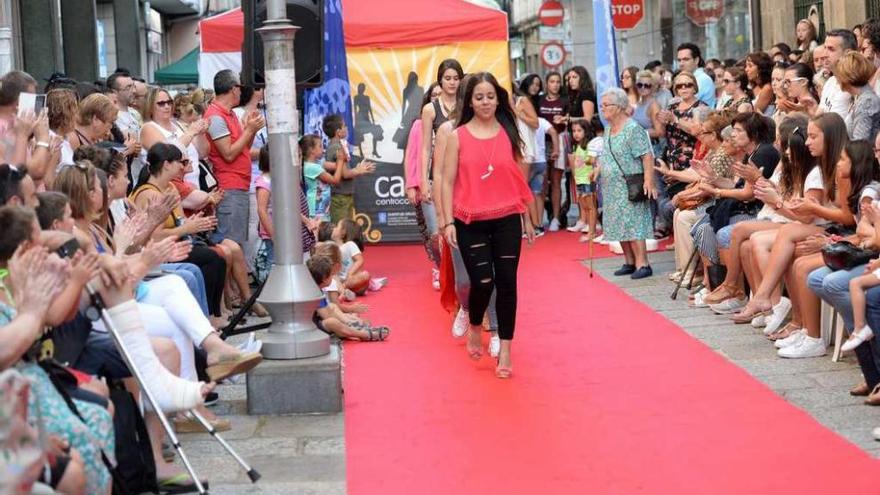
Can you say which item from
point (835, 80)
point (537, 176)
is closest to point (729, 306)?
point (835, 80)

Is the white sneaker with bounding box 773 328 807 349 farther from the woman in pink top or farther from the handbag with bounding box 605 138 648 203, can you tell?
the handbag with bounding box 605 138 648 203

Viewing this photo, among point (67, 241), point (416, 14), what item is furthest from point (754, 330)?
point (416, 14)

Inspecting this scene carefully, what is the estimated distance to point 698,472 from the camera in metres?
6.86

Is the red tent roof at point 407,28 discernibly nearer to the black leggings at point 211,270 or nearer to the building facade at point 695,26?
the building facade at point 695,26

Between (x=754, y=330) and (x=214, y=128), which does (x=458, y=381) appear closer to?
(x=754, y=330)

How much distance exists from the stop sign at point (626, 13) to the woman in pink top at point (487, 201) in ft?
63.4

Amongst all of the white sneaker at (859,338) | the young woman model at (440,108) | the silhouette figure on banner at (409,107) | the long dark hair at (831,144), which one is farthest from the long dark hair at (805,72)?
the silhouette figure on banner at (409,107)

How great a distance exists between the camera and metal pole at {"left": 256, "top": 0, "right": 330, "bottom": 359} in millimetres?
8570

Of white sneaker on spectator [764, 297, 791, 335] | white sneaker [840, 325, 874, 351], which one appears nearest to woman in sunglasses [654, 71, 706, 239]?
white sneaker on spectator [764, 297, 791, 335]

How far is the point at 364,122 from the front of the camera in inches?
714

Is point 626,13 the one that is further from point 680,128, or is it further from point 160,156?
point 160,156

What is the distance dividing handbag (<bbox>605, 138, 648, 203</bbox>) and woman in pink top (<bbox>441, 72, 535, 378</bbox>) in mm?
4286

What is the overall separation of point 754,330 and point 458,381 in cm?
256

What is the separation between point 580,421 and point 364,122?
10.5 metres
